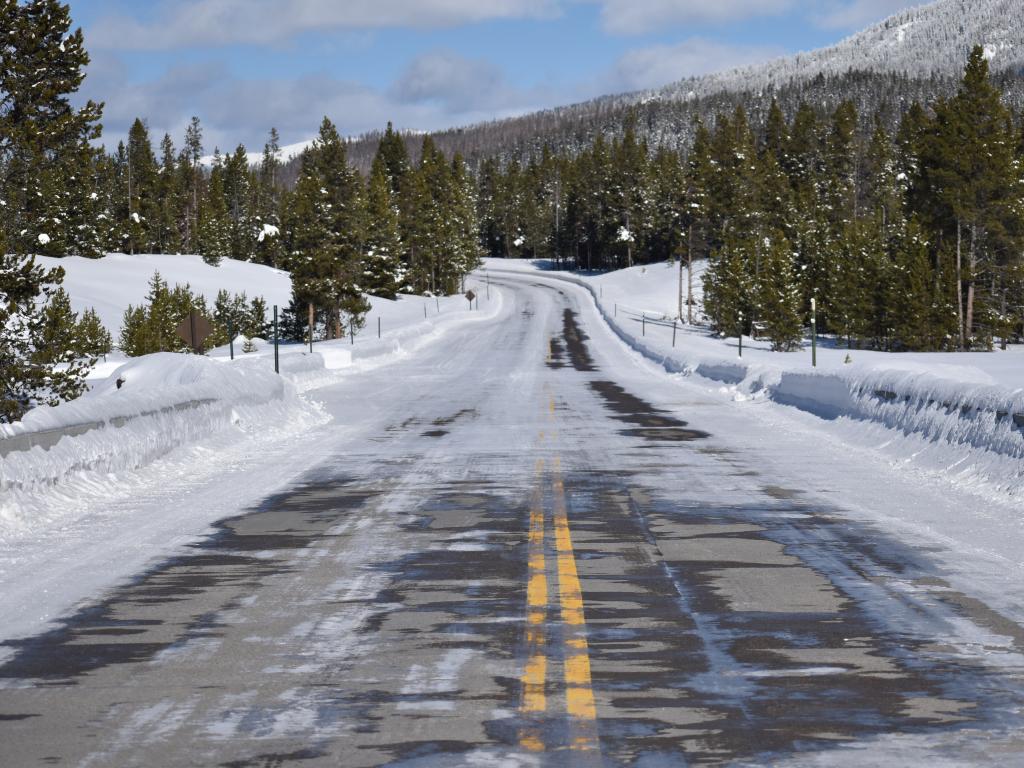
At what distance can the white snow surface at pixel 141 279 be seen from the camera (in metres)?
84.4

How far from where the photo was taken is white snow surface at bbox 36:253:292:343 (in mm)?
84438

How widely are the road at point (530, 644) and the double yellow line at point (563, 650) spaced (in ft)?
0.06

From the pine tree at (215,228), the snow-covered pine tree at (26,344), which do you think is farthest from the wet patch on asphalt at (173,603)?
the pine tree at (215,228)

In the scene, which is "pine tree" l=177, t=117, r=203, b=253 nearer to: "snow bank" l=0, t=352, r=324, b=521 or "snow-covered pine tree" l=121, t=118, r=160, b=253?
"snow-covered pine tree" l=121, t=118, r=160, b=253

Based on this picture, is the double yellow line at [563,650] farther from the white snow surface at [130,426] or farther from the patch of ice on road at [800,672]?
the white snow surface at [130,426]

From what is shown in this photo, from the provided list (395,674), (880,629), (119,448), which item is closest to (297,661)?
(395,674)

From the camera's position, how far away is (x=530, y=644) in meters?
6.02

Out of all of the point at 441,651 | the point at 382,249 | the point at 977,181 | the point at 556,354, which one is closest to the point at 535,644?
the point at 441,651

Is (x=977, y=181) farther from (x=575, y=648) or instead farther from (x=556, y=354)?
(x=575, y=648)

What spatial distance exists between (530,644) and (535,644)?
0.09 ft

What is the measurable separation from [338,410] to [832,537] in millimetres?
16880

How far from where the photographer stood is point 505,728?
4656 mm

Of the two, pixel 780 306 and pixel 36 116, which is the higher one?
pixel 36 116

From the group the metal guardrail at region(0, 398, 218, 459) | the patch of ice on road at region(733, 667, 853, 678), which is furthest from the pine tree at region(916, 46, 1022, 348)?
the patch of ice on road at region(733, 667, 853, 678)
